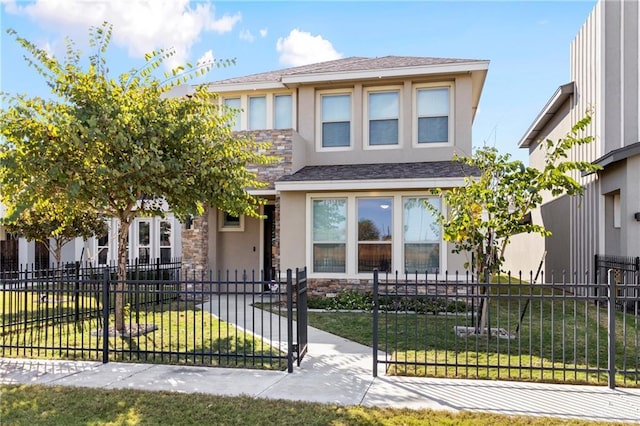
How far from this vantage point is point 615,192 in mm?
12906

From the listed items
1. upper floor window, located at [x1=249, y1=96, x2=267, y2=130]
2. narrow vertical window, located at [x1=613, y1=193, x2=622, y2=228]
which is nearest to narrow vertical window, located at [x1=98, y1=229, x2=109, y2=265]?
upper floor window, located at [x1=249, y1=96, x2=267, y2=130]

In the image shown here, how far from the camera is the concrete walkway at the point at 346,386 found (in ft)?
17.1

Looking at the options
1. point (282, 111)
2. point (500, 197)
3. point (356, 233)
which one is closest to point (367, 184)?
point (356, 233)

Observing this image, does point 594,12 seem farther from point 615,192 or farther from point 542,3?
point 615,192

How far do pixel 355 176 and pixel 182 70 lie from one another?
17.9 ft

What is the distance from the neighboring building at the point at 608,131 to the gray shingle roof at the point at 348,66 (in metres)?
3.88

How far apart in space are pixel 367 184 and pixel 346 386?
22.1 ft

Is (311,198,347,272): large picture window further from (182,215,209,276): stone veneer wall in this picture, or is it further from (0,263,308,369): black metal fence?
(182,215,209,276): stone veneer wall

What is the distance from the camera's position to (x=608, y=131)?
13070mm

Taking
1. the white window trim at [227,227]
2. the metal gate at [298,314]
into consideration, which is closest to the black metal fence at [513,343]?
the metal gate at [298,314]

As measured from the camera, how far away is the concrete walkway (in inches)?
205

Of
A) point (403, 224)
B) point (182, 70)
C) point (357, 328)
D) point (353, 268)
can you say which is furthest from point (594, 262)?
point (182, 70)

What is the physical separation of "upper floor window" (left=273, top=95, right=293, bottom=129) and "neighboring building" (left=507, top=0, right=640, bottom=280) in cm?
743

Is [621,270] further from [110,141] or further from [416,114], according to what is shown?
[110,141]
